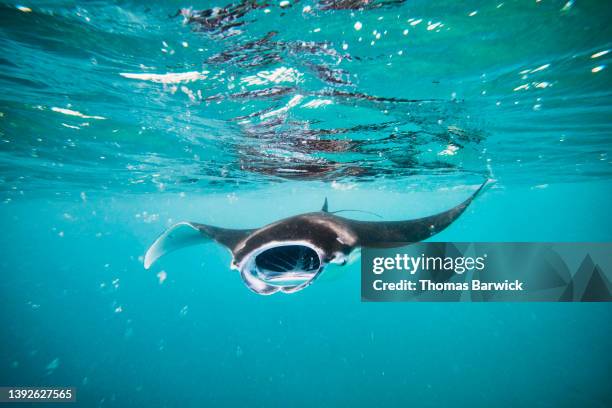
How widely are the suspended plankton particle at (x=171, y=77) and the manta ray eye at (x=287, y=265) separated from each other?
14.6ft

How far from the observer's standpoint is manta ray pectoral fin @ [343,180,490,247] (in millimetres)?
5203

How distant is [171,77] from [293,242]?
17.6 ft

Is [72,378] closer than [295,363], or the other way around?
[72,378]

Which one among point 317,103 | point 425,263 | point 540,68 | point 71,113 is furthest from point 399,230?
point 71,113

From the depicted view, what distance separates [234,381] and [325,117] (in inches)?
912

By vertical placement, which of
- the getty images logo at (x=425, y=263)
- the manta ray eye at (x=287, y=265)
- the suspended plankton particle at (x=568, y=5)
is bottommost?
the getty images logo at (x=425, y=263)

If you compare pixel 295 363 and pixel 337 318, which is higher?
pixel 295 363

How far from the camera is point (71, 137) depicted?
11102 millimetres

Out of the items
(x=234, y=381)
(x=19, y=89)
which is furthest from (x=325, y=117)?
(x=234, y=381)

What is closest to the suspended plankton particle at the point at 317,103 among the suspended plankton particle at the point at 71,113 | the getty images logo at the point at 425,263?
the getty images logo at the point at 425,263

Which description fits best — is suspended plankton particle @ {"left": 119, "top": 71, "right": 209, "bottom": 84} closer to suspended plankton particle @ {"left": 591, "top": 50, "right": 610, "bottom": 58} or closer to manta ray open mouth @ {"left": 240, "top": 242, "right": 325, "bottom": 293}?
manta ray open mouth @ {"left": 240, "top": 242, "right": 325, "bottom": 293}

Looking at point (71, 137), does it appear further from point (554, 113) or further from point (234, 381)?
point (234, 381)

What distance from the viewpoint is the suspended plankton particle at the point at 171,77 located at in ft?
21.5

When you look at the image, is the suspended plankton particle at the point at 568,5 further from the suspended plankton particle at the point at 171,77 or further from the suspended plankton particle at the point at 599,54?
the suspended plankton particle at the point at 171,77
